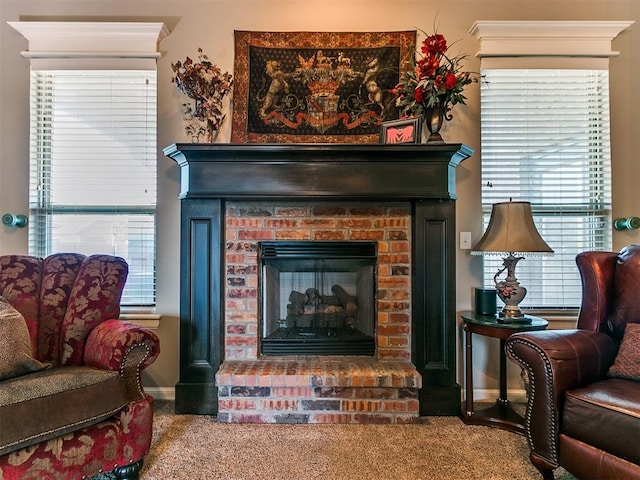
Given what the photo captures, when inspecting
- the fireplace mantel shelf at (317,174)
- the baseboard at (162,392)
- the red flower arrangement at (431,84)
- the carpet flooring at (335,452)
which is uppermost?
the red flower arrangement at (431,84)

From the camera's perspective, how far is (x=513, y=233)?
2.11 meters

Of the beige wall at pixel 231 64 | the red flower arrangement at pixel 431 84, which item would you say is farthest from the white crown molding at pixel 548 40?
the red flower arrangement at pixel 431 84

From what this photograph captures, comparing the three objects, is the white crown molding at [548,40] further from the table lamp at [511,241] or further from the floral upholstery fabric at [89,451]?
the floral upholstery fabric at [89,451]

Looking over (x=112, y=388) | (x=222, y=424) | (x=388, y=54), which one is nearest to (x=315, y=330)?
(x=222, y=424)

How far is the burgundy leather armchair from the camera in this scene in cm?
134

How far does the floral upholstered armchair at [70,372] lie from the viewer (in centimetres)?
135

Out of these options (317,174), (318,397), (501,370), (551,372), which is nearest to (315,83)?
(317,174)

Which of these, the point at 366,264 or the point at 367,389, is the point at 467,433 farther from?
the point at 366,264

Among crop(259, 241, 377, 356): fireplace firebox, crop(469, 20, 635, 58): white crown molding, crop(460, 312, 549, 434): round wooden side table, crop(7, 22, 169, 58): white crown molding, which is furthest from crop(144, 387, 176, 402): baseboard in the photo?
crop(469, 20, 635, 58): white crown molding

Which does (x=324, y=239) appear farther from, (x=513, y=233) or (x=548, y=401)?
(x=548, y=401)

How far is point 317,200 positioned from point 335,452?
4.44ft

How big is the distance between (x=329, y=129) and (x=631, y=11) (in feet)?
7.22

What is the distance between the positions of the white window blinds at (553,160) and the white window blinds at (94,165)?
7.58 ft

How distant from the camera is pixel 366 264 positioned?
2.44 m
